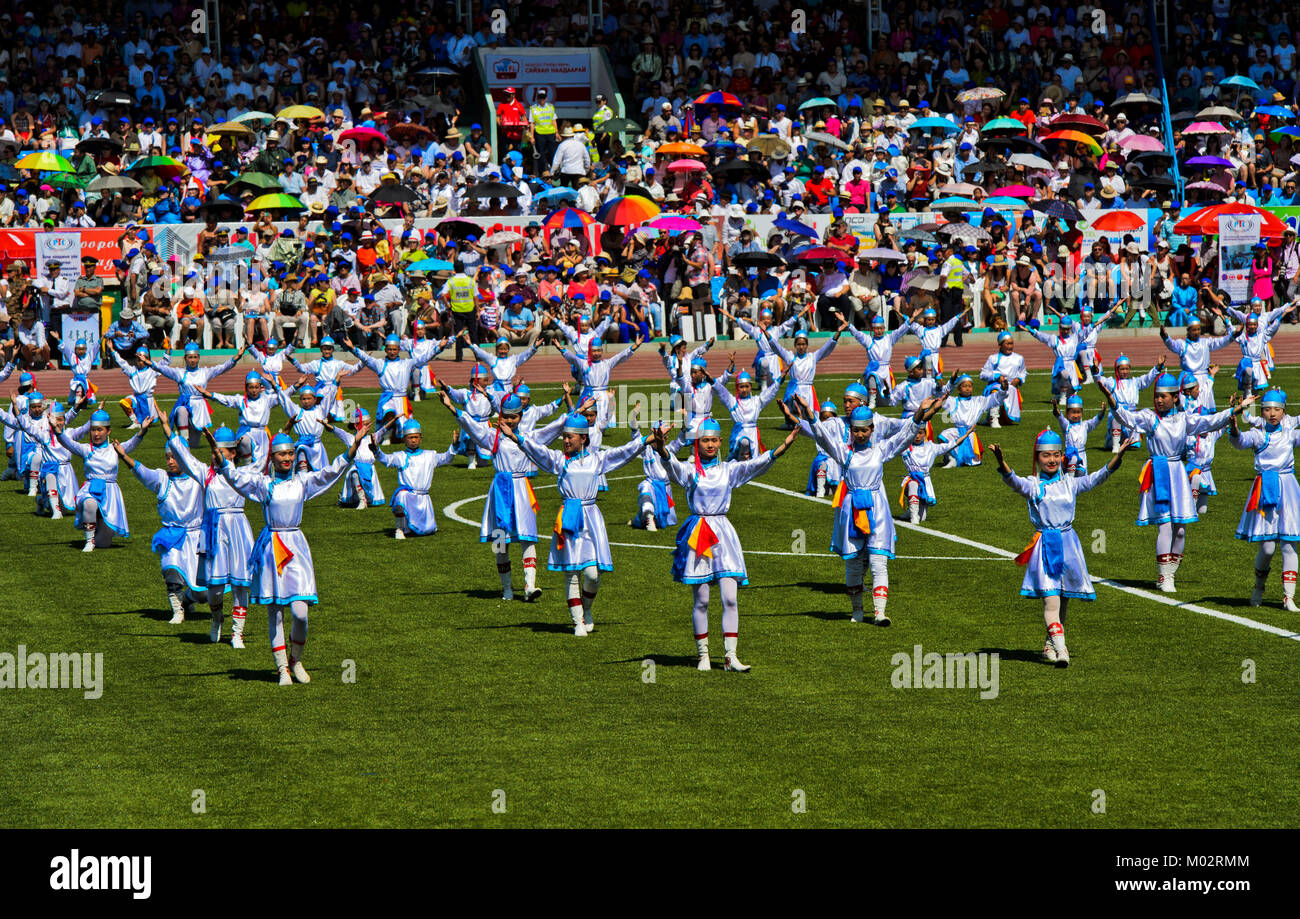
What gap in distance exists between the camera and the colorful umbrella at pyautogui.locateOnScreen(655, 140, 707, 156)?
45156mm

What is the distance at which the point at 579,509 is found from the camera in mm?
17859

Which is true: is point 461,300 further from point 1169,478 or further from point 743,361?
point 1169,478

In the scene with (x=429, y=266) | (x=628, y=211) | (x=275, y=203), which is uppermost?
→ (x=275, y=203)

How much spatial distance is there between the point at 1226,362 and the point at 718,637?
25.4m

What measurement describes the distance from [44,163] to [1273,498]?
32335mm

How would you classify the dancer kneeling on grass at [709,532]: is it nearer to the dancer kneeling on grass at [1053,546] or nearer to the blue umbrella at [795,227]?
the dancer kneeling on grass at [1053,546]

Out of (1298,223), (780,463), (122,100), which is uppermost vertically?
(122,100)

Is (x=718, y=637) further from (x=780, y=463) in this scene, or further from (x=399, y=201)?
(x=399, y=201)

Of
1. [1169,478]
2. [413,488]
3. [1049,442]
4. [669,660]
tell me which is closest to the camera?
[1049,442]

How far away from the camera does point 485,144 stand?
4638 cm

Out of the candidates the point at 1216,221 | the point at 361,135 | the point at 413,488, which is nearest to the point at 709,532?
the point at 413,488

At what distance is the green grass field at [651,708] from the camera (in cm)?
1269

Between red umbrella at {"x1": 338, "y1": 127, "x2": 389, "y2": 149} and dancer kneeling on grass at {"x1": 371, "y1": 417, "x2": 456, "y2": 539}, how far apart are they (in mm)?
21932

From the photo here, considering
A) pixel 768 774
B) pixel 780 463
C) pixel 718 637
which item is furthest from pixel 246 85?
pixel 768 774
